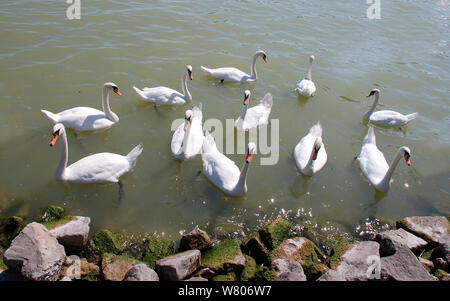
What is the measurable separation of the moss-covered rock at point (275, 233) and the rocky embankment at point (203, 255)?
0.02 metres

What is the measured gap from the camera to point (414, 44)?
49.7 feet

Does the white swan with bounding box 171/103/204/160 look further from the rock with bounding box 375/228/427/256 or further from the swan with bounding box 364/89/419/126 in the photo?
the swan with bounding box 364/89/419/126

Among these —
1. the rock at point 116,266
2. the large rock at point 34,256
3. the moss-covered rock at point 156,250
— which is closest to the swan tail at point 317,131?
the moss-covered rock at point 156,250

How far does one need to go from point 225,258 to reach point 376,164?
4648 millimetres

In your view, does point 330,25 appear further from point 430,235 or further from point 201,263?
point 201,263

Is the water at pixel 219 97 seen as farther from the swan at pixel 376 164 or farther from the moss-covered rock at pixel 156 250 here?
the moss-covered rock at pixel 156 250

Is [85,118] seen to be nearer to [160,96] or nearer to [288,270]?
[160,96]

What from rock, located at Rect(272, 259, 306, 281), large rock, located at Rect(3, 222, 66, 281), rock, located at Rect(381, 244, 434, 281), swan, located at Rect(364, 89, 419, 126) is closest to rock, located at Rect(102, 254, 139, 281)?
large rock, located at Rect(3, 222, 66, 281)

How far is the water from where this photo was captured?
6.90 meters

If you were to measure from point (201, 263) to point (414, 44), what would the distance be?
14804 millimetres

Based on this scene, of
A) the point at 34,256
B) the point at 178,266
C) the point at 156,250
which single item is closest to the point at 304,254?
the point at 178,266

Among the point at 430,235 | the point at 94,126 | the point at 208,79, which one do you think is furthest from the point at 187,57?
the point at 430,235

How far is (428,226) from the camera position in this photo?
6648 mm

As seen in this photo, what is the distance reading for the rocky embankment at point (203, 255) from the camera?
4887mm
